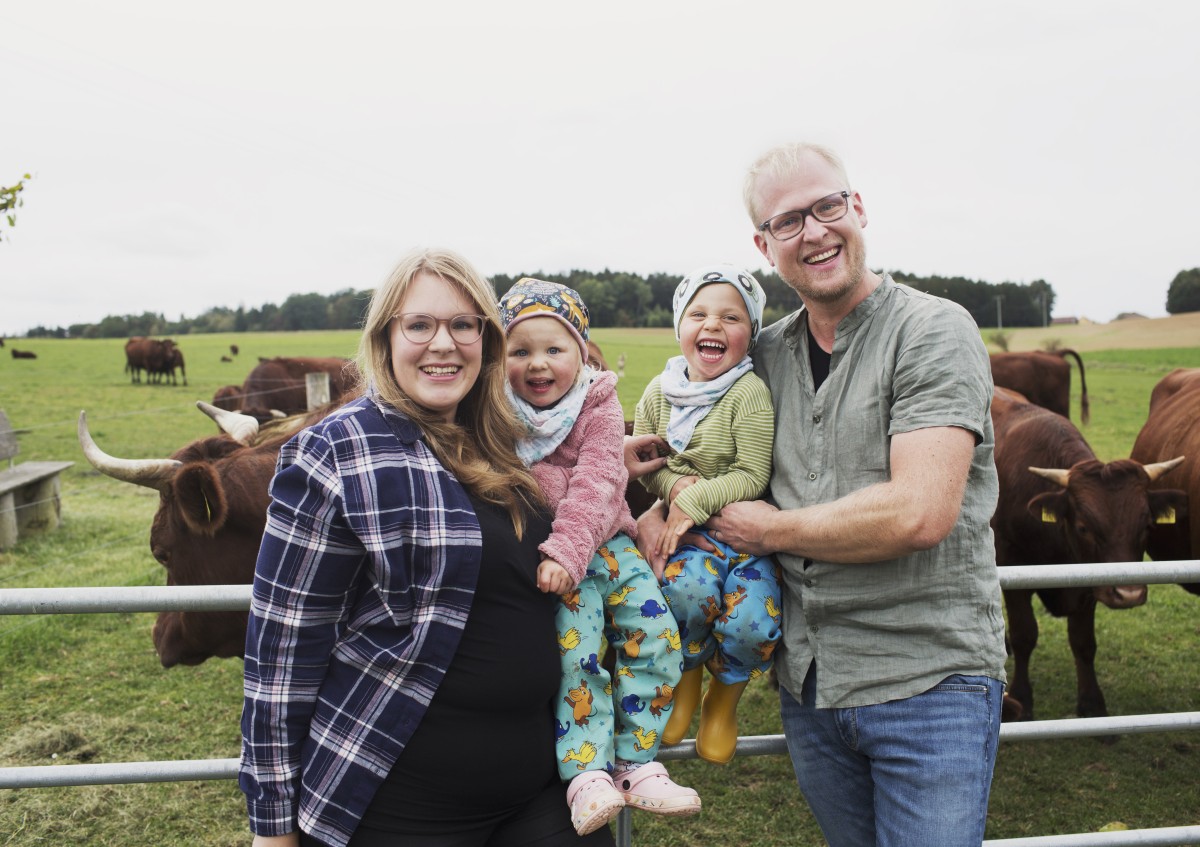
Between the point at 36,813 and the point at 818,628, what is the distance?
14.1 feet

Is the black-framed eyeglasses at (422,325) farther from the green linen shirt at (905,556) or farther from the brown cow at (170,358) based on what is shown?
the brown cow at (170,358)

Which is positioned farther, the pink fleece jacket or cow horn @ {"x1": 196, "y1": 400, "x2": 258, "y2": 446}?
cow horn @ {"x1": 196, "y1": 400, "x2": 258, "y2": 446}

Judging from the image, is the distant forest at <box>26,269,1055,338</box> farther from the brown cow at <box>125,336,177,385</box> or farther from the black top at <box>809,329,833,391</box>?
the black top at <box>809,329,833,391</box>

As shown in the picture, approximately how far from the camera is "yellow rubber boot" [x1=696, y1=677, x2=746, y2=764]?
2.37 m

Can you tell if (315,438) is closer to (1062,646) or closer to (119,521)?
(1062,646)

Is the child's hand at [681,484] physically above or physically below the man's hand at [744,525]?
above

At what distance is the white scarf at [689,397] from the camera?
2471mm

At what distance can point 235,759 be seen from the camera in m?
2.32

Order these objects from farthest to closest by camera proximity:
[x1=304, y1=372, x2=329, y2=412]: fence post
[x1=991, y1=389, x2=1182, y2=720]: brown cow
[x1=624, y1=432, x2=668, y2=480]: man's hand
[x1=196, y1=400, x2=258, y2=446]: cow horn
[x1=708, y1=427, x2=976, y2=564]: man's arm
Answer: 1. [x1=304, y1=372, x2=329, y2=412]: fence post
2. [x1=991, y1=389, x2=1182, y2=720]: brown cow
3. [x1=196, y1=400, x2=258, y2=446]: cow horn
4. [x1=624, y1=432, x2=668, y2=480]: man's hand
5. [x1=708, y1=427, x2=976, y2=564]: man's arm

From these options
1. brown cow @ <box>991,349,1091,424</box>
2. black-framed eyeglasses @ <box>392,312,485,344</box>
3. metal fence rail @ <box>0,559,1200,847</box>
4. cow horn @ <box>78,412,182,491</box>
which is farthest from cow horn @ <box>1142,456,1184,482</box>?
brown cow @ <box>991,349,1091,424</box>

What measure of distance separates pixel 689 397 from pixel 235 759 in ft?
5.25

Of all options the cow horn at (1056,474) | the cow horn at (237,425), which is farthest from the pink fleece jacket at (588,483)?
the cow horn at (1056,474)

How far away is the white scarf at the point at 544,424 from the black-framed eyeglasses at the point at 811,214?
68 centimetres

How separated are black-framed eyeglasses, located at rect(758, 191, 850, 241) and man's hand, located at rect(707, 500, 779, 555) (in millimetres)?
698
